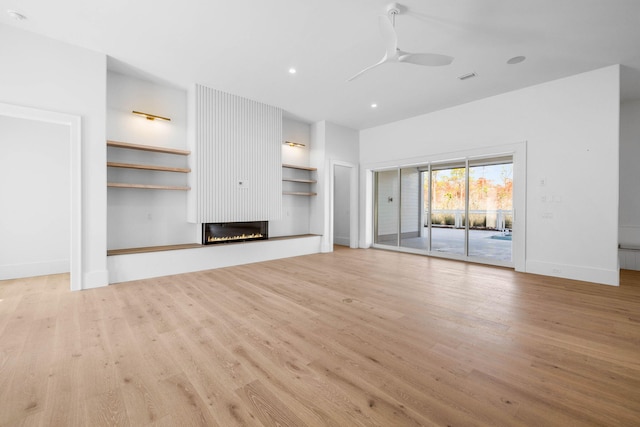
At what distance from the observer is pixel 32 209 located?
4.54 m

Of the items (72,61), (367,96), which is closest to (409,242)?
(367,96)

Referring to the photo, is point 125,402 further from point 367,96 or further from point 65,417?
point 367,96

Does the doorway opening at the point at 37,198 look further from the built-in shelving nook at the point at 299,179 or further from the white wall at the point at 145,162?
the built-in shelving nook at the point at 299,179

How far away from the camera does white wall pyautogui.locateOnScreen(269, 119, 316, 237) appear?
697 cm

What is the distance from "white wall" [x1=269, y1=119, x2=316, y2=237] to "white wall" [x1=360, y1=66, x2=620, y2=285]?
13.1 ft

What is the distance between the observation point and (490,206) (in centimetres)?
564

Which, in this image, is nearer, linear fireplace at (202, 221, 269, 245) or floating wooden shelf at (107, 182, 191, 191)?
floating wooden shelf at (107, 182, 191, 191)

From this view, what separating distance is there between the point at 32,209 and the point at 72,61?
8.38ft

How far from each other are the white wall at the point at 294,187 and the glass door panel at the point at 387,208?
6.26 feet

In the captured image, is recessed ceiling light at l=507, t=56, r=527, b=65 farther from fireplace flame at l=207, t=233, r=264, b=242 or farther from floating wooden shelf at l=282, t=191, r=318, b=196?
fireplace flame at l=207, t=233, r=264, b=242

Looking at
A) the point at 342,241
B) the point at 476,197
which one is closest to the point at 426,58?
the point at 476,197

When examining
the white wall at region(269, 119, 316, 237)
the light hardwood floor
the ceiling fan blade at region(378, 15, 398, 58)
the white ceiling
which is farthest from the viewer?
the white wall at region(269, 119, 316, 237)

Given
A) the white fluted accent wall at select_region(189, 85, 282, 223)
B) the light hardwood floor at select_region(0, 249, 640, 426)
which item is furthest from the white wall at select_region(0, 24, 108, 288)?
the white fluted accent wall at select_region(189, 85, 282, 223)

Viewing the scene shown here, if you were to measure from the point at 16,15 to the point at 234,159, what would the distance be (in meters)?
3.21
